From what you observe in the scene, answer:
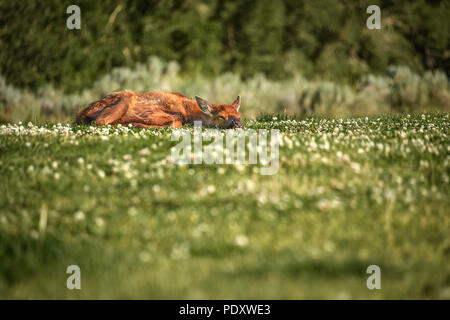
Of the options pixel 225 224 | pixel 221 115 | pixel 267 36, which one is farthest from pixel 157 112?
pixel 267 36

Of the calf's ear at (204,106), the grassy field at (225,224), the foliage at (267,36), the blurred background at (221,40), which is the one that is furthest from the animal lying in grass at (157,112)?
the foliage at (267,36)

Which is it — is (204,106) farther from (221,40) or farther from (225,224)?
(221,40)

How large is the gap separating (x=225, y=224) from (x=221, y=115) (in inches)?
265

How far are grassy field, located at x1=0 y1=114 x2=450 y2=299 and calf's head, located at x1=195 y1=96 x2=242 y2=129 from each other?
357cm

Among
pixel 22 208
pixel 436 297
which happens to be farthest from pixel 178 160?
pixel 436 297

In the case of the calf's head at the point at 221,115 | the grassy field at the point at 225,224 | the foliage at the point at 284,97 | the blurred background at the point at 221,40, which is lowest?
the grassy field at the point at 225,224

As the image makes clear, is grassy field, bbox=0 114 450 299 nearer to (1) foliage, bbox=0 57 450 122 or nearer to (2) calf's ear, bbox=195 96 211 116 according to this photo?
(2) calf's ear, bbox=195 96 211 116

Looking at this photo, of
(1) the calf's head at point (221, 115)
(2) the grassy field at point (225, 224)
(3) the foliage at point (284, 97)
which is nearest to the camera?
(2) the grassy field at point (225, 224)

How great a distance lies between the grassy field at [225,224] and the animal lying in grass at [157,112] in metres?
3.65

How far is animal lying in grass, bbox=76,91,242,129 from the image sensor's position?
11.6 m

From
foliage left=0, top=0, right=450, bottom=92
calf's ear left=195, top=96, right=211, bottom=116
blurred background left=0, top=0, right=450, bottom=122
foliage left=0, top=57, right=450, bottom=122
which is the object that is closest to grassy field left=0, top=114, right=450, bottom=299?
calf's ear left=195, top=96, right=211, bottom=116

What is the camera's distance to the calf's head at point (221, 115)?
11.4 metres

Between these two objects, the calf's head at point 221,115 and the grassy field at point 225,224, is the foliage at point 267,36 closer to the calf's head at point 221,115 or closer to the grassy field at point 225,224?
the calf's head at point 221,115

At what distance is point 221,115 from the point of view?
11.6m
